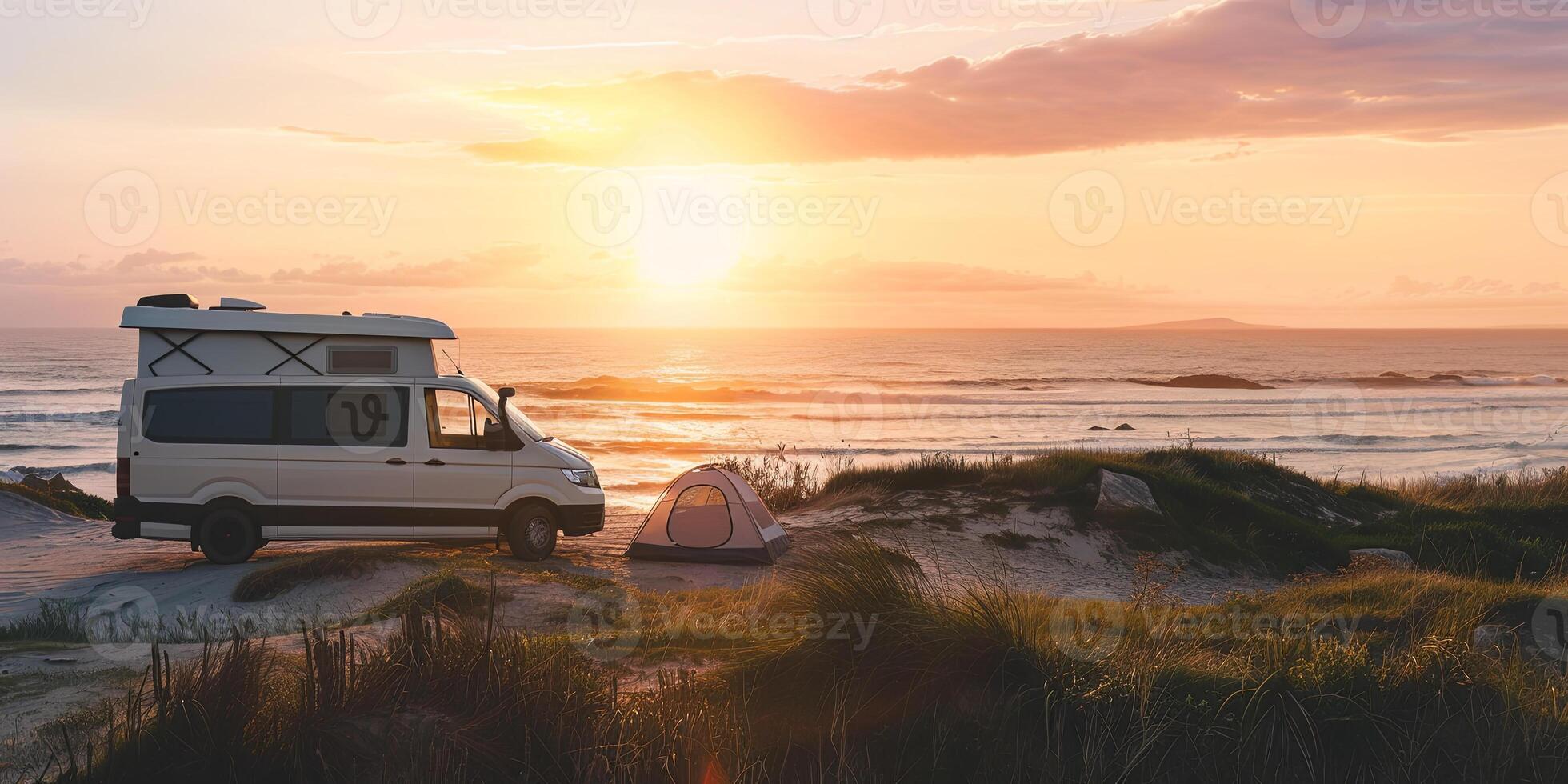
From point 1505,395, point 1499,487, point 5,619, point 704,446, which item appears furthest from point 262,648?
point 1505,395

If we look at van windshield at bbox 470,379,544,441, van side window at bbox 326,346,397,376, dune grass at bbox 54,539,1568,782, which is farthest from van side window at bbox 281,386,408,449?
dune grass at bbox 54,539,1568,782

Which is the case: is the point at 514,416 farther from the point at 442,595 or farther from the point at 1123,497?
the point at 1123,497

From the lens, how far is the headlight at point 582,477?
12992mm

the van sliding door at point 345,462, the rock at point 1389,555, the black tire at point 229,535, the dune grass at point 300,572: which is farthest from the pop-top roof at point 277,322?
the rock at point 1389,555

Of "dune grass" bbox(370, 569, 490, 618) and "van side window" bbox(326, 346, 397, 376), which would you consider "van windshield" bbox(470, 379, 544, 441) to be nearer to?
"van side window" bbox(326, 346, 397, 376)

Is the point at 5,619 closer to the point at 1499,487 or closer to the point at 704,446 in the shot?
the point at 1499,487


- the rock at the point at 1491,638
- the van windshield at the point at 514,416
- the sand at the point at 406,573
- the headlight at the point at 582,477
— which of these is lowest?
the sand at the point at 406,573

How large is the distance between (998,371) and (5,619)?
246 feet

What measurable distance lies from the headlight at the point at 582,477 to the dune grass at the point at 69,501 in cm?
763

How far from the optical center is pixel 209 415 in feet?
40.2

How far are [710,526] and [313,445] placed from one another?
4.95 metres

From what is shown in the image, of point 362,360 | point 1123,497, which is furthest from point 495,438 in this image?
point 1123,497

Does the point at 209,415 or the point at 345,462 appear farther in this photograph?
the point at 345,462

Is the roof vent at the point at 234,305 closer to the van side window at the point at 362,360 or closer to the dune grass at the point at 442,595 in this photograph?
the van side window at the point at 362,360
